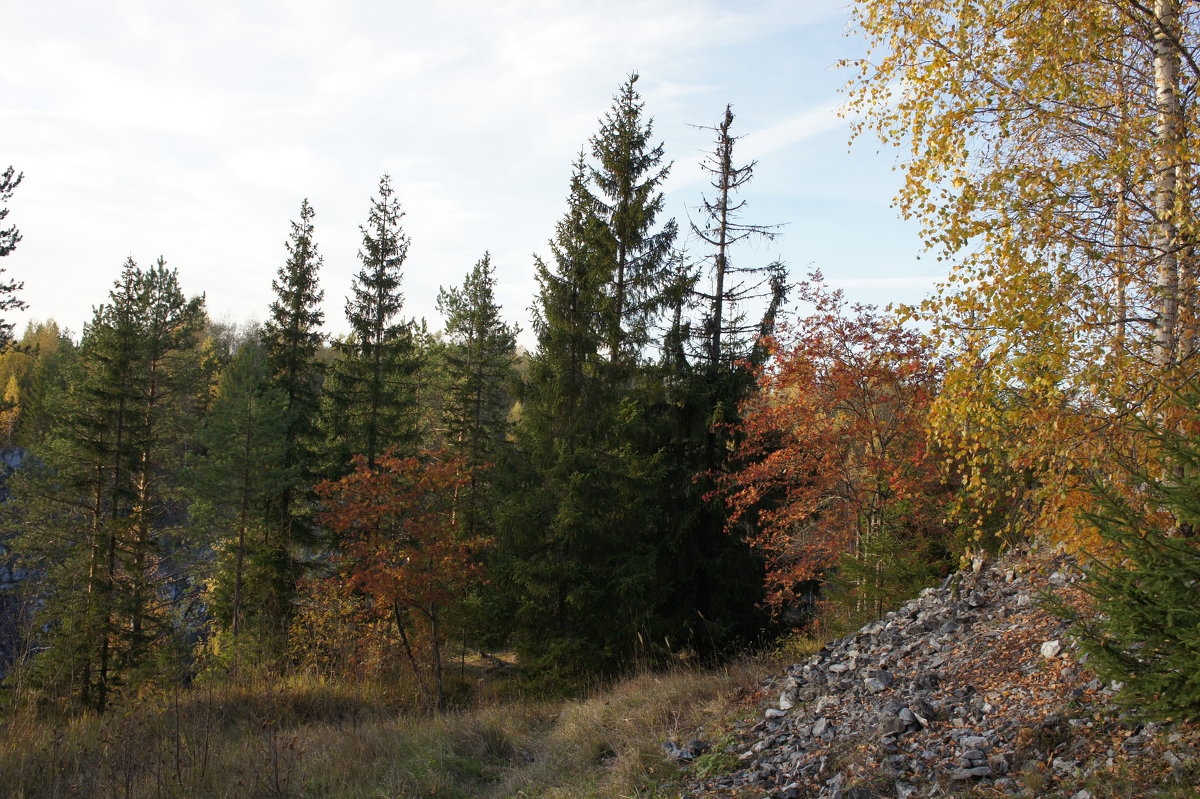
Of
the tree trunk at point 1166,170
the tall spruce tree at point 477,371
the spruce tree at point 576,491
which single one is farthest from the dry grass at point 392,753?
the tall spruce tree at point 477,371

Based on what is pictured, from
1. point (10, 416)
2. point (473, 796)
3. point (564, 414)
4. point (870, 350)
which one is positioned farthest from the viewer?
point (10, 416)

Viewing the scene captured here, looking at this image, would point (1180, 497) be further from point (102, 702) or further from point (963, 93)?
point (102, 702)

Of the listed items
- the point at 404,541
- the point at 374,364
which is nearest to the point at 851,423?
the point at 404,541

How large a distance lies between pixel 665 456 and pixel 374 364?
9588mm

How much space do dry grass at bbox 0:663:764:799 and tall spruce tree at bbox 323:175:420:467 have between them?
1222cm

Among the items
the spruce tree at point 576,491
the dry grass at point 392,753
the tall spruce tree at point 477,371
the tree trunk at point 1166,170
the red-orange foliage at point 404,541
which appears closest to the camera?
the tree trunk at point 1166,170

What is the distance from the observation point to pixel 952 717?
5.11m

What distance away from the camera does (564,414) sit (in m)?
15.6

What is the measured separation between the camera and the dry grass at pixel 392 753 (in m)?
5.89

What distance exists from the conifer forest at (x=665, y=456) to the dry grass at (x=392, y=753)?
0.45 ft

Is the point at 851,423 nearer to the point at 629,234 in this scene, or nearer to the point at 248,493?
the point at 629,234

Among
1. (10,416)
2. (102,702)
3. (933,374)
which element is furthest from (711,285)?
(10,416)

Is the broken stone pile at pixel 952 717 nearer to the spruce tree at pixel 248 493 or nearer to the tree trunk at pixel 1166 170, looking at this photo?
the tree trunk at pixel 1166 170

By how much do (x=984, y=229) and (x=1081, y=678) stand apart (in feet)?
11.0
